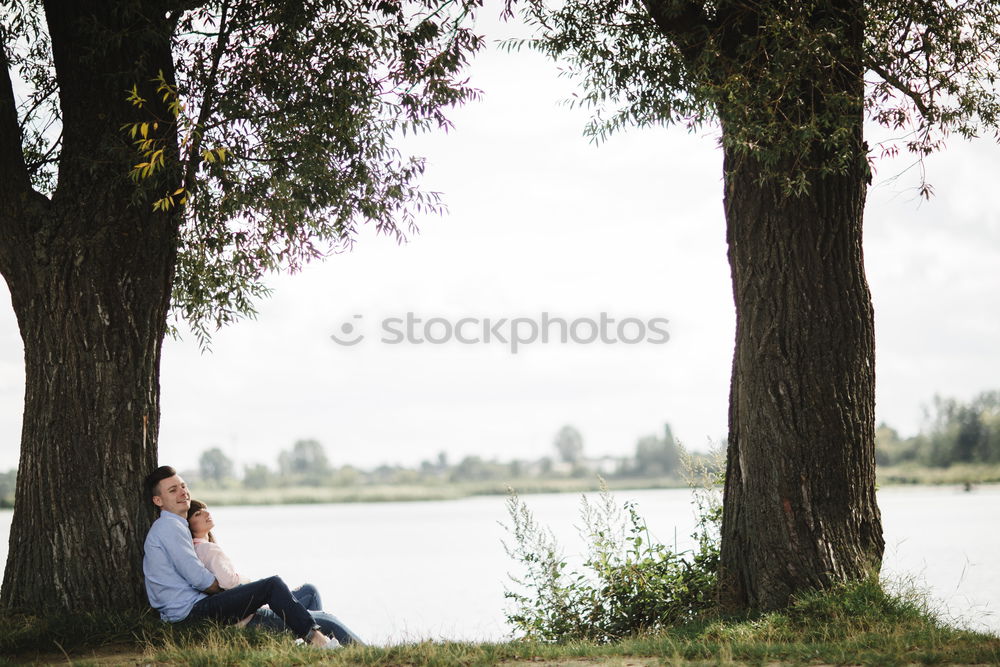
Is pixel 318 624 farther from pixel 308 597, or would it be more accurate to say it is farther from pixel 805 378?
pixel 805 378

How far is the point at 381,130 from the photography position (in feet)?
29.9

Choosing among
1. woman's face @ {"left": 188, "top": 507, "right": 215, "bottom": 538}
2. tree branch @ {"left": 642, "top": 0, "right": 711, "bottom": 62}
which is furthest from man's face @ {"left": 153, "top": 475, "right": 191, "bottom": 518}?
tree branch @ {"left": 642, "top": 0, "right": 711, "bottom": 62}

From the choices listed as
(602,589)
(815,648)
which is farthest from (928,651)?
(602,589)

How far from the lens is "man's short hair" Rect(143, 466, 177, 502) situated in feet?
24.1

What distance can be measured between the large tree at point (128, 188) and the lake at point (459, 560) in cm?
251

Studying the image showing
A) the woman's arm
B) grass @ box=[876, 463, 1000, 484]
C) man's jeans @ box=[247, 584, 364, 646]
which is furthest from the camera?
grass @ box=[876, 463, 1000, 484]

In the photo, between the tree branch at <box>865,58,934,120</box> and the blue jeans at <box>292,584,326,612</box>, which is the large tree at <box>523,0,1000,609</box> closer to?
the tree branch at <box>865,58,934,120</box>

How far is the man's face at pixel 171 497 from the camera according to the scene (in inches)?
287

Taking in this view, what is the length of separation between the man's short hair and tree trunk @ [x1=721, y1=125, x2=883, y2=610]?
436 cm

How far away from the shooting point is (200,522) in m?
7.43

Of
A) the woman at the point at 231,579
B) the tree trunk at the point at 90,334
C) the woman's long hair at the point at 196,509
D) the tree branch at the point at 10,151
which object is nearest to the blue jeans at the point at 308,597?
the woman at the point at 231,579

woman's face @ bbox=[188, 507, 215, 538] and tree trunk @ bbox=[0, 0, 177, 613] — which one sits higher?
tree trunk @ bbox=[0, 0, 177, 613]

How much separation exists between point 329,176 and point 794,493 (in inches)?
191

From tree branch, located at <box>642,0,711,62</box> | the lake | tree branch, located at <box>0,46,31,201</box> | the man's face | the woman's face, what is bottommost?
the lake
